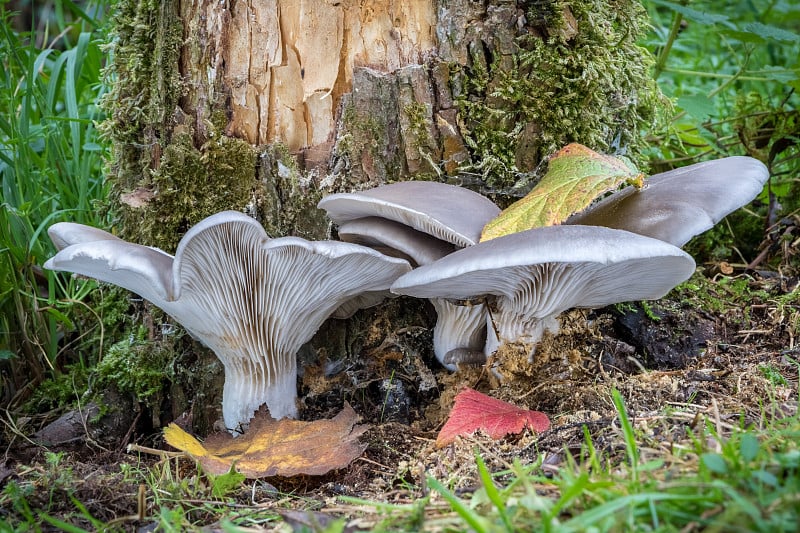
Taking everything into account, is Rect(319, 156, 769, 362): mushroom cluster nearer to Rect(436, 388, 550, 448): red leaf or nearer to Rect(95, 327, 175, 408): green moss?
Rect(436, 388, 550, 448): red leaf

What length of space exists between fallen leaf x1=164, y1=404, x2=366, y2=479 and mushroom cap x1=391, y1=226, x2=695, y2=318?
0.63 meters

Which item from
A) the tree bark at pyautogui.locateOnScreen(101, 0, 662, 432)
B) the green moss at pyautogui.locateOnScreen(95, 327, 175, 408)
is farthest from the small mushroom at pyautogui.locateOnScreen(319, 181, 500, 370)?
the green moss at pyautogui.locateOnScreen(95, 327, 175, 408)

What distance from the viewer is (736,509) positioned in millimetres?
1426

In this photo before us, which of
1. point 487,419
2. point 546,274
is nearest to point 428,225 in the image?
point 546,274

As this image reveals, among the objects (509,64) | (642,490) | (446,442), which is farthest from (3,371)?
(642,490)

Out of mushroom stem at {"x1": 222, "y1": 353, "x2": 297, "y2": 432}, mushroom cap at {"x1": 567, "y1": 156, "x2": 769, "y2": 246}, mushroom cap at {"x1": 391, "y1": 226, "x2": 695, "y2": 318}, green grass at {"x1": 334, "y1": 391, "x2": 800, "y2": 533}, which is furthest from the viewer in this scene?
mushroom stem at {"x1": 222, "y1": 353, "x2": 297, "y2": 432}

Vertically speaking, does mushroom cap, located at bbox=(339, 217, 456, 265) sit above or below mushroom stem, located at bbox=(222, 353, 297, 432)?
above

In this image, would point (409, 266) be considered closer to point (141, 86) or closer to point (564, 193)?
point (564, 193)

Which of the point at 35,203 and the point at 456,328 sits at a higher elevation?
the point at 35,203

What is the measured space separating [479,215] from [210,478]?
1.43 metres

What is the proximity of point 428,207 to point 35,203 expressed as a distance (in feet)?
7.39

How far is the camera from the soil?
233 cm

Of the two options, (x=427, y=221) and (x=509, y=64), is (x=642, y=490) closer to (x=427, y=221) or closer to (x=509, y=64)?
(x=427, y=221)

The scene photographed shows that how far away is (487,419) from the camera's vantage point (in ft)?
8.52
